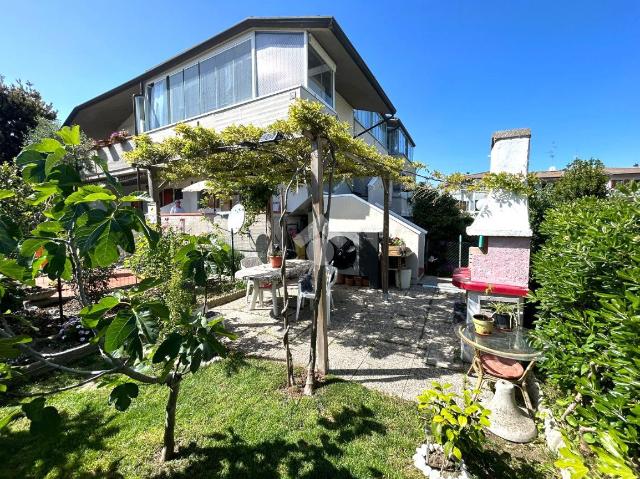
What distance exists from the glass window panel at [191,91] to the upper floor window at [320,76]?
471cm

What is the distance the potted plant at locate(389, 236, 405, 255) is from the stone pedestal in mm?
6320

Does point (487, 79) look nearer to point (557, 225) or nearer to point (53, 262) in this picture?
point (557, 225)

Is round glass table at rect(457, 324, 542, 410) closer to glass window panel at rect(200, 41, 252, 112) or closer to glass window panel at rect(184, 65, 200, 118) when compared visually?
glass window panel at rect(200, 41, 252, 112)

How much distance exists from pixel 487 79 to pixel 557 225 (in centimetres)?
1633

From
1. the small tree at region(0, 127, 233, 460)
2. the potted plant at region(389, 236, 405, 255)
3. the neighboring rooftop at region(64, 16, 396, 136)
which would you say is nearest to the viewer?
the small tree at region(0, 127, 233, 460)

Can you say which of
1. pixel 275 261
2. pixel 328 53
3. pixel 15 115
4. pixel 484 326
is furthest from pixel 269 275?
pixel 15 115

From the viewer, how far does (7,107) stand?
18188 mm

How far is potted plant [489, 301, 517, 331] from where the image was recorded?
3.92 m

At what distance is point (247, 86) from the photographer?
31.9 feet

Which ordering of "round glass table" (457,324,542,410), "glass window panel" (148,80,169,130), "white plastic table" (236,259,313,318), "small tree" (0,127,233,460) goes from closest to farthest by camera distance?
1. "small tree" (0,127,233,460)
2. "round glass table" (457,324,542,410)
3. "white plastic table" (236,259,313,318)
4. "glass window panel" (148,80,169,130)

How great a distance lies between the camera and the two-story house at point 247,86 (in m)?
9.03

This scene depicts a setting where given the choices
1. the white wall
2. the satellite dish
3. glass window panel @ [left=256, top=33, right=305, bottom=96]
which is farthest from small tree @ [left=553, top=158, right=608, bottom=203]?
the satellite dish

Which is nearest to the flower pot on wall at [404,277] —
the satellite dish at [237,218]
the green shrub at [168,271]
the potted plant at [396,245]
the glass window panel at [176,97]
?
the potted plant at [396,245]

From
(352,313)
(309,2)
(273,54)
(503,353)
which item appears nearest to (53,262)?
(503,353)
